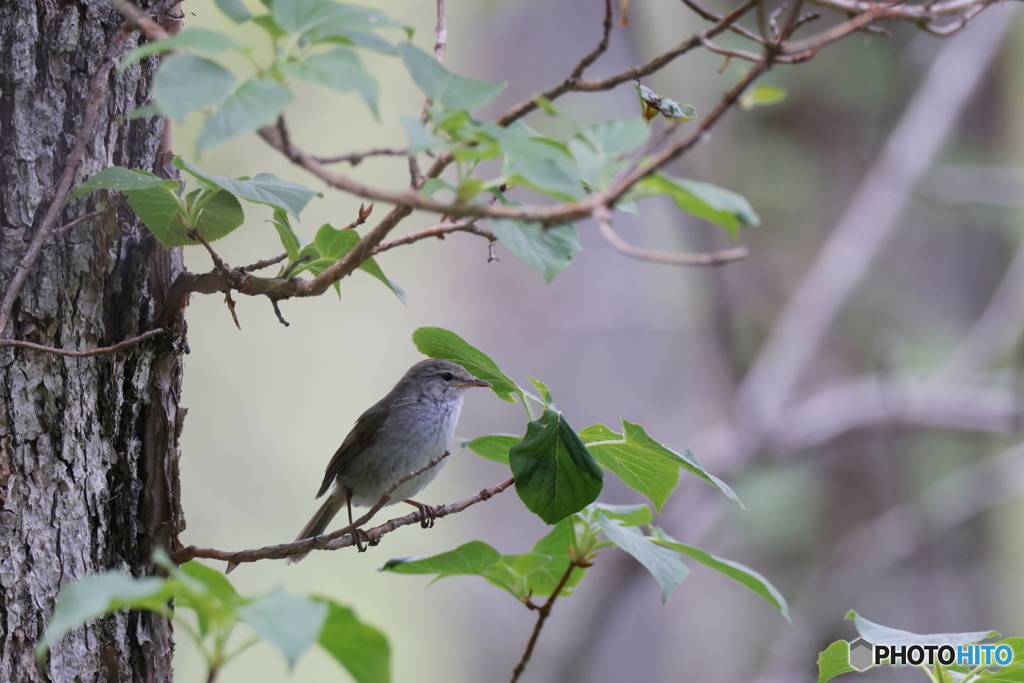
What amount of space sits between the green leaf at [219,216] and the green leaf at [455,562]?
0.82m

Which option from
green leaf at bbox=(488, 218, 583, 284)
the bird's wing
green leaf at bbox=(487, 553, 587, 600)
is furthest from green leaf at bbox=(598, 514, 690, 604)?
the bird's wing

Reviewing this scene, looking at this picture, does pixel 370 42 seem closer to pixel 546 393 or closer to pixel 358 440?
pixel 546 393

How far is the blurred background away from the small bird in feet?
9.42

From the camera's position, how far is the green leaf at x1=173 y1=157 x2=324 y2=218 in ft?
4.66

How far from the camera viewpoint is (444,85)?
1071 mm

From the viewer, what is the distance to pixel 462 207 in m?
1.05

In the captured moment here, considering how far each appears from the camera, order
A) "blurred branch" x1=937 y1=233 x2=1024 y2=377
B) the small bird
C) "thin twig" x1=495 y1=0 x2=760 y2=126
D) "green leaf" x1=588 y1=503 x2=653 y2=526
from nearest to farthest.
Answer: "thin twig" x1=495 y1=0 x2=760 y2=126 → "green leaf" x1=588 y1=503 x2=653 y2=526 → the small bird → "blurred branch" x1=937 y1=233 x2=1024 y2=377

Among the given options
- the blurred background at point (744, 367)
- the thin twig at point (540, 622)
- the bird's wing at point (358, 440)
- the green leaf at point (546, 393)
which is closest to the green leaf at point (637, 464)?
the green leaf at point (546, 393)

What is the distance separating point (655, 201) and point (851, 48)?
2.17m

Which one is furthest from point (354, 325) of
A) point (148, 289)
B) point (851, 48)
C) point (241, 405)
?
point (148, 289)

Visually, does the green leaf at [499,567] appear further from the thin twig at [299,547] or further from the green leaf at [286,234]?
the green leaf at [286,234]

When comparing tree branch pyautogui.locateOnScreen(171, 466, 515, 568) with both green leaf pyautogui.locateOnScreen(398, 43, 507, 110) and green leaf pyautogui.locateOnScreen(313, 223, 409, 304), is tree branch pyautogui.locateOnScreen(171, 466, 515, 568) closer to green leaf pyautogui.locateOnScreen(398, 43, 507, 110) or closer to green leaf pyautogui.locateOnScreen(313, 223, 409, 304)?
green leaf pyautogui.locateOnScreen(313, 223, 409, 304)

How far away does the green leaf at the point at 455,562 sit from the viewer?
1682 mm

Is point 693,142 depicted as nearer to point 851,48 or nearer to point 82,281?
point 82,281
